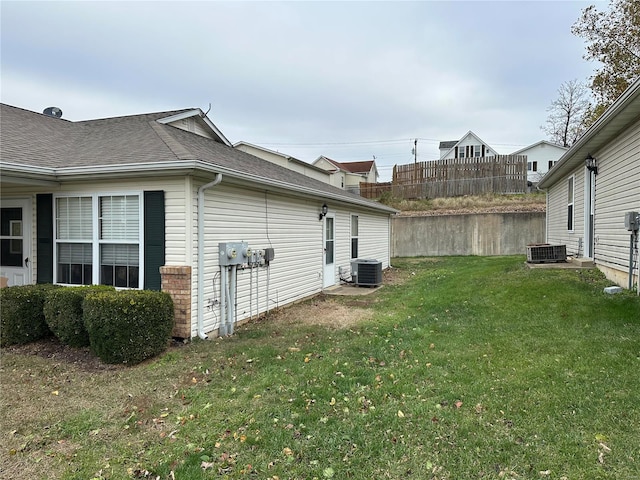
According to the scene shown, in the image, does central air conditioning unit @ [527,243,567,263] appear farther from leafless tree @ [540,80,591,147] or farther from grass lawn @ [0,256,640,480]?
leafless tree @ [540,80,591,147]

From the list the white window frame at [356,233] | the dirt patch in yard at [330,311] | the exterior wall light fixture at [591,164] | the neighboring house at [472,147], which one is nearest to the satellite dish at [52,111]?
the dirt patch in yard at [330,311]

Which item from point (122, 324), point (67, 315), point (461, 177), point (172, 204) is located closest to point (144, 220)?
point (172, 204)

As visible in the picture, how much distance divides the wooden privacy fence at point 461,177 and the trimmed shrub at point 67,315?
1986 centimetres

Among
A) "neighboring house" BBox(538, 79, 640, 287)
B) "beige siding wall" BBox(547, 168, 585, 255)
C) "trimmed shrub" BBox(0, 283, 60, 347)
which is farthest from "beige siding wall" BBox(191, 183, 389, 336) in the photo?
"beige siding wall" BBox(547, 168, 585, 255)

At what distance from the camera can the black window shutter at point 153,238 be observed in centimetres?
541

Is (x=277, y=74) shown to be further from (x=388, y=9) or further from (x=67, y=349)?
(x=67, y=349)

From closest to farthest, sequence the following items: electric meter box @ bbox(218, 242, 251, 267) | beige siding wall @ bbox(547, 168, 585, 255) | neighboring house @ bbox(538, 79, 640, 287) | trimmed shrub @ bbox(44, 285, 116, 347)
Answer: trimmed shrub @ bbox(44, 285, 116, 347) → electric meter box @ bbox(218, 242, 251, 267) → neighboring house @ bbox(538, 79, 640, 287) → beige siding wall @ bbox(547, 168, 585, 255)

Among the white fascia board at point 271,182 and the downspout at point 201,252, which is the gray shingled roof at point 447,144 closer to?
the white fascia board at point 271,182

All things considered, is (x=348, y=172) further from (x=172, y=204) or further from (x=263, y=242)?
(x=172, y=204)

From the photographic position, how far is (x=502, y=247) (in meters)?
18.1

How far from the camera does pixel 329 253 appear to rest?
34.1ft

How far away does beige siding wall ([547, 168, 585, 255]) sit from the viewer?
973cm

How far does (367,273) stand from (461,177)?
13600 millimetres

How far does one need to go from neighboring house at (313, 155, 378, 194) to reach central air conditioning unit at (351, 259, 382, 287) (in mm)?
23629
